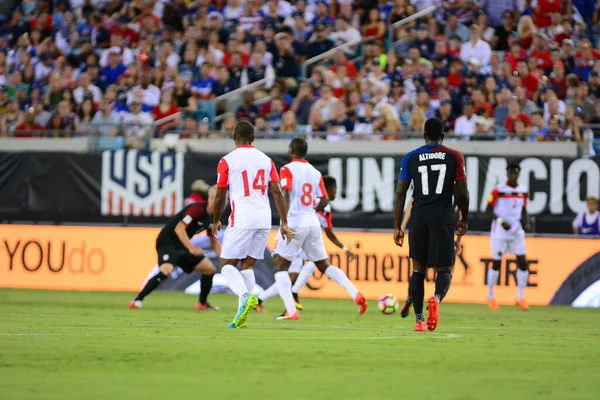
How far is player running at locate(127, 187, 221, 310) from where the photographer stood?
57.4 ft

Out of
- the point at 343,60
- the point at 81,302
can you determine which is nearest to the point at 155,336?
the point at 81,302

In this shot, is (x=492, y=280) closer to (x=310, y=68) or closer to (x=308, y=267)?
(x=308, y=267)

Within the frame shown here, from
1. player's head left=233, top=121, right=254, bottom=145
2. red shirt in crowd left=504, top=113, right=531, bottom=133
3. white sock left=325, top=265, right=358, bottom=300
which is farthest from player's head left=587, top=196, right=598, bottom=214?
player's head left=233, top=121, right=254, bottom=145

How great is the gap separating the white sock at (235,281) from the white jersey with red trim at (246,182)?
0.50m

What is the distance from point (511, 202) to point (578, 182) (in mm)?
3641

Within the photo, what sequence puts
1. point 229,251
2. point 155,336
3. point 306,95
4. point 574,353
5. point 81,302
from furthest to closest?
point 306,95 < point 81,302 < point 229,251 < point 155,336 < point 574,353

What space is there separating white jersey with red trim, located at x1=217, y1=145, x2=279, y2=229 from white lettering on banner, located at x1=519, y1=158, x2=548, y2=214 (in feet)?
36.7

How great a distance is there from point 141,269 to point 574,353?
521 inches

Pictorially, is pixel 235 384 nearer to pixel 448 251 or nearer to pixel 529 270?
pixel 448 251

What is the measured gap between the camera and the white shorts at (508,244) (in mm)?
19750

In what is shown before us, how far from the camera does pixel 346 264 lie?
70.7ft

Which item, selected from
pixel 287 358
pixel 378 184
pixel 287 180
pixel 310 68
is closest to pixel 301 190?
pixel 287 180

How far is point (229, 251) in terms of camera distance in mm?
12938

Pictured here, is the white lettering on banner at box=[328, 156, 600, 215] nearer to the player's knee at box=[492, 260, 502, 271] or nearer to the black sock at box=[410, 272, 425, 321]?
the player's knee at box=[492, 260, 502, 271]
